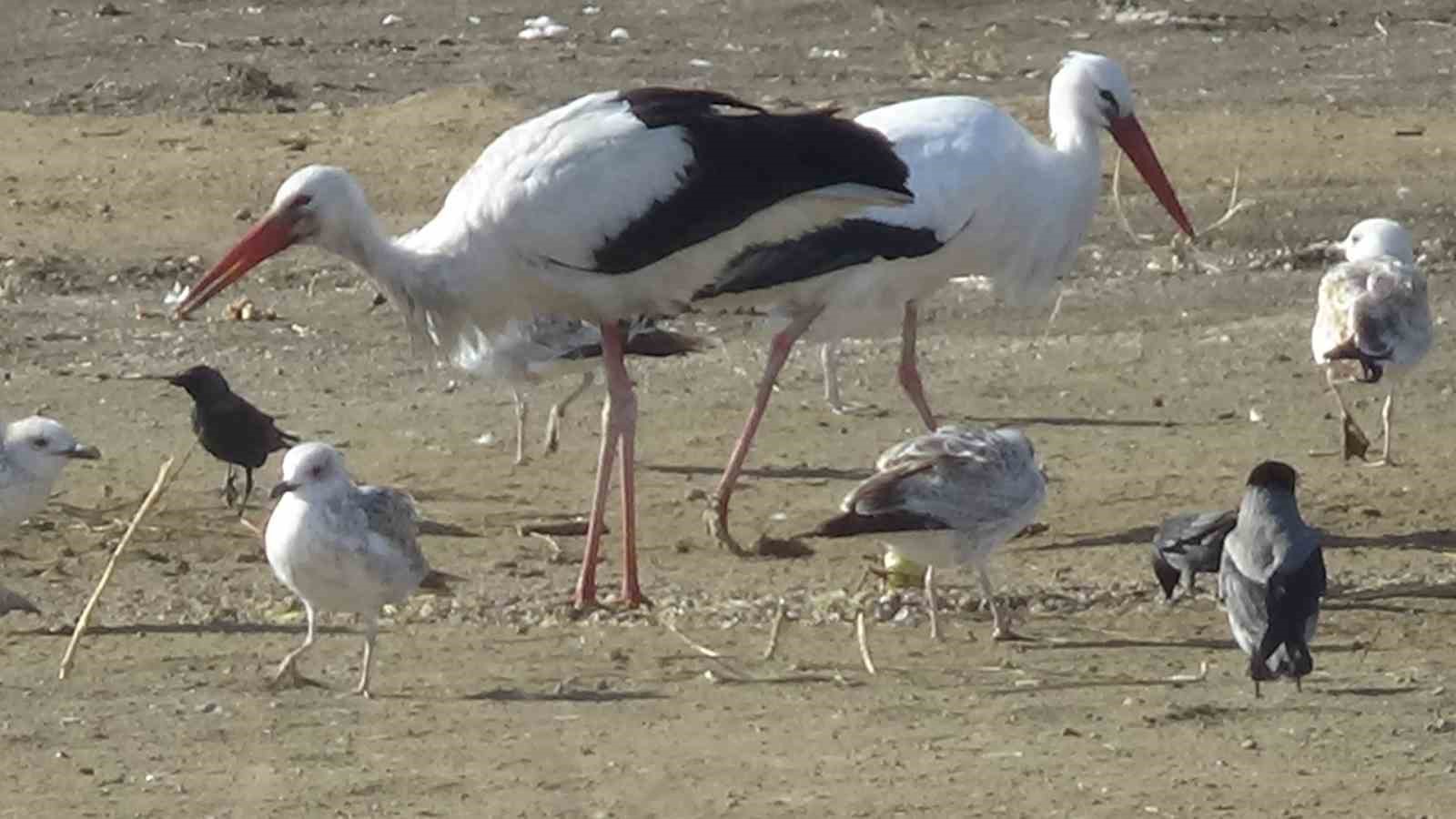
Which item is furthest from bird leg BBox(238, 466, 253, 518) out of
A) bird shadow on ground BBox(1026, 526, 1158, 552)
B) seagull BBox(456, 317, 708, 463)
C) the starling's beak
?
bird shadow on ground BBox(1026, 526, 1158, 552)

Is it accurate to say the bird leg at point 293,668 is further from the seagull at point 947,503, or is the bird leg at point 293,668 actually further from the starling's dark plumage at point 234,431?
the starling's dark plumage at point 234,431

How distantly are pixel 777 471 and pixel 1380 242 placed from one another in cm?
284

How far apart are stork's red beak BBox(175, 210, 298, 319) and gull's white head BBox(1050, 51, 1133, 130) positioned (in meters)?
3.57

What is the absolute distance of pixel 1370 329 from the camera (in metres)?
12.5

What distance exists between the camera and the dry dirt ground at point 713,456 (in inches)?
324

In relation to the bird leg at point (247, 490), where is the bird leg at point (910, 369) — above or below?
above

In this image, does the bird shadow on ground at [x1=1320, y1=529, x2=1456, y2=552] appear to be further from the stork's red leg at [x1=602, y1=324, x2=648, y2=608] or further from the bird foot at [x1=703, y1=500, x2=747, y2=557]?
the stork's red leg at [x1=602, y1=324, x2=648, y2=608]

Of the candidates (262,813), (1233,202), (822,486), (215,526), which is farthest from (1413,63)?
(262,813)

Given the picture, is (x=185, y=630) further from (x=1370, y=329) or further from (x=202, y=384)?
(x=1370, y=329)

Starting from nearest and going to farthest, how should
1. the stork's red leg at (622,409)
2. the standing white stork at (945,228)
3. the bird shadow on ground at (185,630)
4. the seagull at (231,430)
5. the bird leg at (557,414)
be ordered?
the bird shadow on ground at (185,630), the stork's red leg at (622,409), the standing white stork at (945,228), the seagull at (231,430), the bird leg at (557,414)

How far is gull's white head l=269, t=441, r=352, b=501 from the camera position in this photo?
9102 millimetres

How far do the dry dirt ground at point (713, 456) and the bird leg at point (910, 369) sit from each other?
0.32 meters

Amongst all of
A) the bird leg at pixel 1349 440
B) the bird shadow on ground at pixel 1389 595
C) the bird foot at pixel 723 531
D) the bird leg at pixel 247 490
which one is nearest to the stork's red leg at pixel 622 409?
the bird foot at pixel 723 531

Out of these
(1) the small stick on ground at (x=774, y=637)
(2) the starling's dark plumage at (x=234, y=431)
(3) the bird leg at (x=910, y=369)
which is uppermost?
(1) the small stick on ground at (x=774, y=637)
